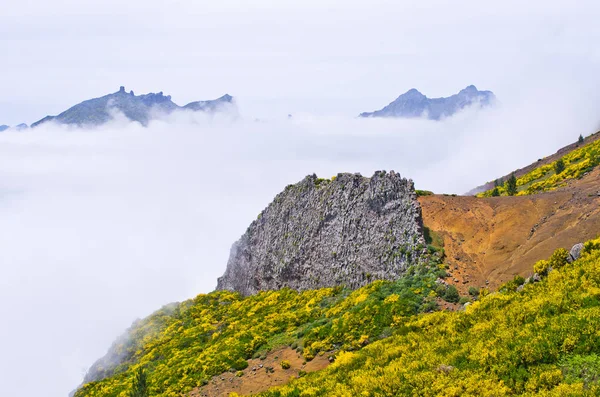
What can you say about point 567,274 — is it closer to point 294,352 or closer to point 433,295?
point 433,295

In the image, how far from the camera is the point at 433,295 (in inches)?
1161

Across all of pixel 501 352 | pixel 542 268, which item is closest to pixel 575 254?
pixel 542 268

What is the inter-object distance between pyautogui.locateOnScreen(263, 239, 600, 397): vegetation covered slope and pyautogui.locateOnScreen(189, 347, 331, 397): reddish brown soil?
5.14 m

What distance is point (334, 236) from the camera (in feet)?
158

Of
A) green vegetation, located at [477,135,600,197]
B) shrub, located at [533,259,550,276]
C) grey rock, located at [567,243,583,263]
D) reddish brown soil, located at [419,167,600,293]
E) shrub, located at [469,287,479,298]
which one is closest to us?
grey rock, located at [567,243,583,263]

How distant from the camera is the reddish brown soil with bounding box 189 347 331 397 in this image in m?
27.4

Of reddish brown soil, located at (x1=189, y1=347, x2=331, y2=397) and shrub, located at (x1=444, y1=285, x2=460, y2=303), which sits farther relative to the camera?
shrub, located at (x1=444, y1=285, x2=460, y2=303)

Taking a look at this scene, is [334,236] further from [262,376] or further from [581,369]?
[581,369]

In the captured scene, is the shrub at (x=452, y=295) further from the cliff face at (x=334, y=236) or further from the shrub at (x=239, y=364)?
the shrub at (x=239, y=364)

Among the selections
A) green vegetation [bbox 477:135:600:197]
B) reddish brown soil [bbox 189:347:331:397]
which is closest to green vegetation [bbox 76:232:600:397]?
reddish brown soil [bbox 189:347:331:397]

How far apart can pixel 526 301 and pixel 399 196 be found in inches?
920

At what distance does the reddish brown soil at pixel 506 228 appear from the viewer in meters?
30.7

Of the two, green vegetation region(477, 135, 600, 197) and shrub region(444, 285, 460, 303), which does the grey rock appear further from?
green vegetation region(477, 135, 600, 197)

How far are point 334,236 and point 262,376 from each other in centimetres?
2158
